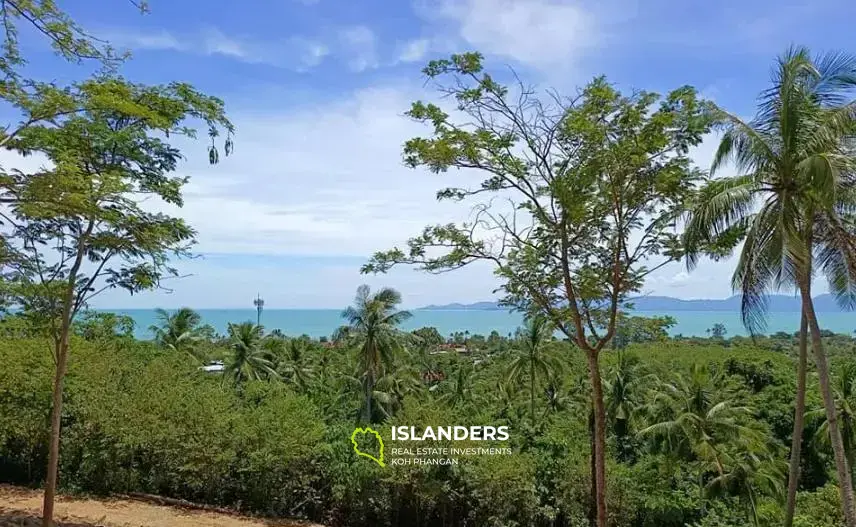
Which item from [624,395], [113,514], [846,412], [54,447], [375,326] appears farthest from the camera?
[624,395]

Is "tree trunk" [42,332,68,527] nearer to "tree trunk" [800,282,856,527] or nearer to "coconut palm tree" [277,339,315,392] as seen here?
"tree trunk" [800,282,856,527]

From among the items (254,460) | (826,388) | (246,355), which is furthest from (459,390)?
(826,388)

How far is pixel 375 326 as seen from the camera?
781 inches

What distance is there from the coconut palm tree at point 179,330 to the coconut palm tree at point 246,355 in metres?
2.08

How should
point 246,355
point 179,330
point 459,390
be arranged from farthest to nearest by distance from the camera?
1. point 179,330
2. point 459,390
3. point 246,355

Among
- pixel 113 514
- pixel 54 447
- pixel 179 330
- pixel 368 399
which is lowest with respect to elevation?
pixel 113 514

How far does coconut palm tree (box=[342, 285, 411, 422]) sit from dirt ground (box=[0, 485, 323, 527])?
1110 centimetres

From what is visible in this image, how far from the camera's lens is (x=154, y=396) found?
9.92 meters

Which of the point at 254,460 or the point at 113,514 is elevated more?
the point at 254,460

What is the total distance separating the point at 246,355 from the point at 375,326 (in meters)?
7.09

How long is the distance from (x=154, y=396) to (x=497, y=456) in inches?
245

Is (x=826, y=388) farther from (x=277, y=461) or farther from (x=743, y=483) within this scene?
(x=743, y=483)

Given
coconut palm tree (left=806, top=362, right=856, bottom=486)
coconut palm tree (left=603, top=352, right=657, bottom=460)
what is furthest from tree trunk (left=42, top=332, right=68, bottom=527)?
coconut palm tree (left=603, top=352, right=657, bottom=460)

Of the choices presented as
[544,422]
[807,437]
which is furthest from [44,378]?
[807,437]
